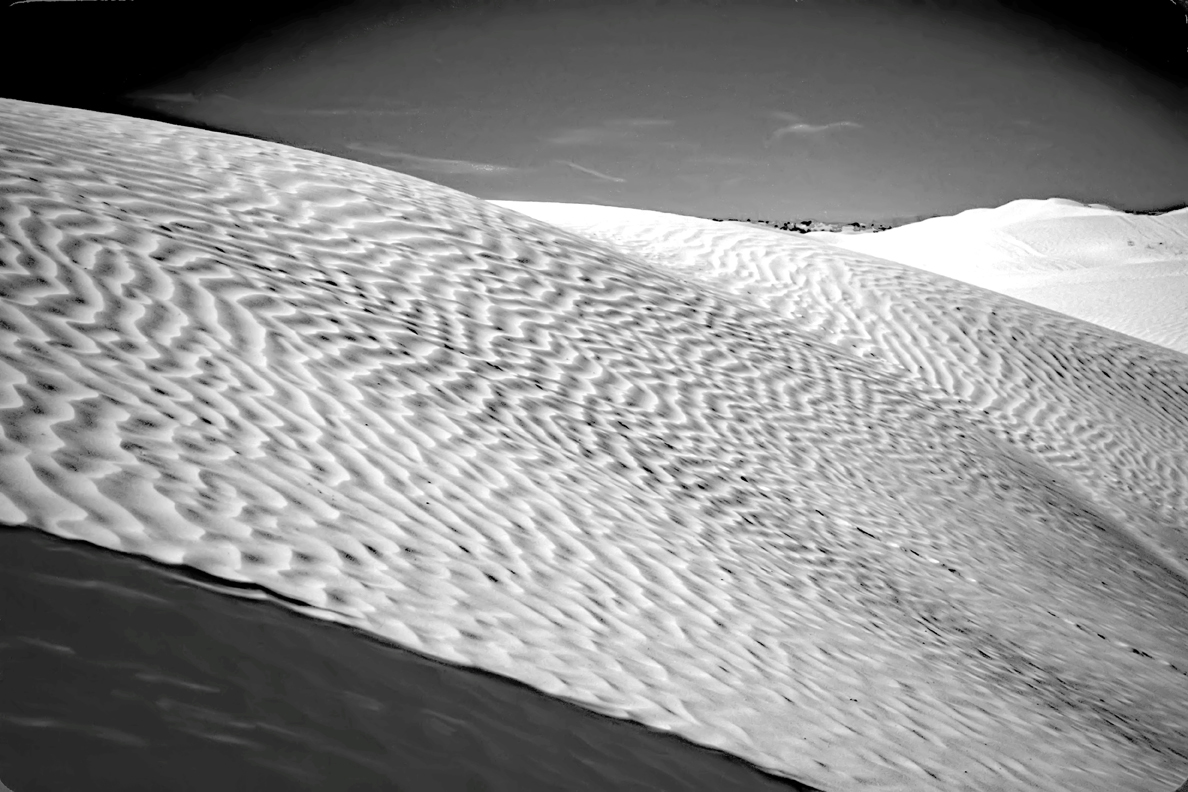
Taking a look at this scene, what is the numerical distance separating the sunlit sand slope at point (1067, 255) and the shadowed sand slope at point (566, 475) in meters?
7.75

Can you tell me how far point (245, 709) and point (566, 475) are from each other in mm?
1448

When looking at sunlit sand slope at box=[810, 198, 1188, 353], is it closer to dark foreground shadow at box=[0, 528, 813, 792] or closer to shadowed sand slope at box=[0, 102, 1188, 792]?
shadowed sand slope at box=[0, 102, 1188, 792]

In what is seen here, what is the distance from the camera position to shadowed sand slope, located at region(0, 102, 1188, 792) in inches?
80.0

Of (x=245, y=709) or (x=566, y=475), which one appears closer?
(x=245, y=709)

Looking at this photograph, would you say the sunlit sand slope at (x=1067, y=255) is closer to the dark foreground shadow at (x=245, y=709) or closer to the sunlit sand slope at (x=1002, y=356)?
the sunlit sand slope at (x=1002, y=356)

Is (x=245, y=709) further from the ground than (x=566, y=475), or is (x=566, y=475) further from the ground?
(x=566, y=475)

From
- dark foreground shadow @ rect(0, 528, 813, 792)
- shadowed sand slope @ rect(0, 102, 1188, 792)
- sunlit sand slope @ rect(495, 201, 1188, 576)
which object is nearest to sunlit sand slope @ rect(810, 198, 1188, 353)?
sunlit sand slope @ rect(495, 201, 1188, 576)

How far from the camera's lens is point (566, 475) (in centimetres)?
298

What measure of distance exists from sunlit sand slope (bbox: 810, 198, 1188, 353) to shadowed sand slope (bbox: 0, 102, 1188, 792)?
7747mm

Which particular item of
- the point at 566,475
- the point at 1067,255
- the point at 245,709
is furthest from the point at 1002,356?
the point at 1067,255

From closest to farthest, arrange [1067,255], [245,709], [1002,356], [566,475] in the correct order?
[245,709], [566,475], [1002,356], [1067,255]

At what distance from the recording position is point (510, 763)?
175cm

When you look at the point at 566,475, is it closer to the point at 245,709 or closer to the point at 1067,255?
the point at 245,709

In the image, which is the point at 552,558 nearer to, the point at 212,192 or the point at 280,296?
the point at 280,296
